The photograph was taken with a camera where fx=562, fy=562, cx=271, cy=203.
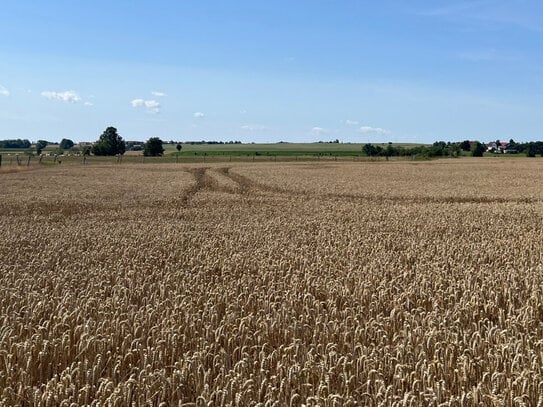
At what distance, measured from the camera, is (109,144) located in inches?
6260

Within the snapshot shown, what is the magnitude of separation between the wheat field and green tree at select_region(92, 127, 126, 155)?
14507 centimetres

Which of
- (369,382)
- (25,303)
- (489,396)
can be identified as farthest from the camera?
(25,303)

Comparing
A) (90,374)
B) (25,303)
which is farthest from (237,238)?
(90,374)

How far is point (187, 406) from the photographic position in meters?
5.29

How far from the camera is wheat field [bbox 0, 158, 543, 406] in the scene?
5.50m

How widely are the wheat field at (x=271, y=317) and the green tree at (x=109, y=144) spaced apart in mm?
145073

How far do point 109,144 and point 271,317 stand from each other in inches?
6262

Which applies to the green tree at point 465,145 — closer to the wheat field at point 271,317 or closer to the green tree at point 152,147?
the green tree at point 152,147

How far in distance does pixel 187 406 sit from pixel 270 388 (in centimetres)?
81

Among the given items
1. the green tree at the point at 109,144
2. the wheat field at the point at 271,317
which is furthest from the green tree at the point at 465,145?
the wheat field at the point at 271,317

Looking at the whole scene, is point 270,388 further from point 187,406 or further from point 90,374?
point 90,374

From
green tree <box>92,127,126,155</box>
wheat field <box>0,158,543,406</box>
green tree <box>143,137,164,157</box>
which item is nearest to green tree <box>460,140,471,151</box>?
green tree <box>143,137,164,157</box>

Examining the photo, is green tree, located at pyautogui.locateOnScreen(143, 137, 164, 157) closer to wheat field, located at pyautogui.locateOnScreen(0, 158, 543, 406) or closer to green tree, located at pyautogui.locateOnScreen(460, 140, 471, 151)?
green tree, located at pyautogui.locateOnScreen(460, 140, 471, 151)

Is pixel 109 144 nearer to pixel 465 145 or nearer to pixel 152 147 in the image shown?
pixel 152 147
